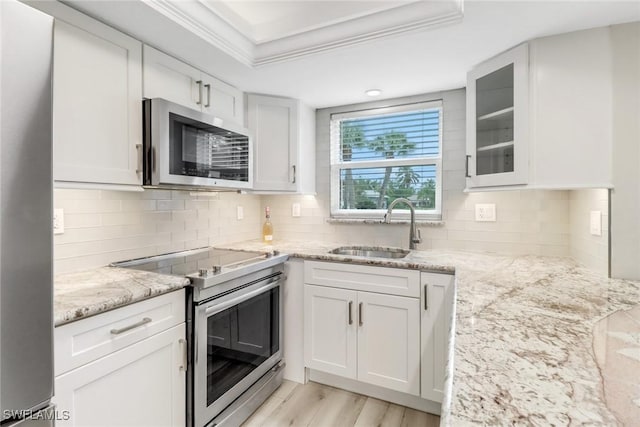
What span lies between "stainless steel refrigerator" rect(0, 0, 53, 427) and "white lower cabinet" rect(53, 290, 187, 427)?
0.42 metres

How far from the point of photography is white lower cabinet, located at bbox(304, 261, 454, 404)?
1785 mm

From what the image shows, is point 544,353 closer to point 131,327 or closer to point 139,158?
point 131,327

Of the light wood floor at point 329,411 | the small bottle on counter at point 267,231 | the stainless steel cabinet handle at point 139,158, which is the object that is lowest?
the light wood floor at point 329,411

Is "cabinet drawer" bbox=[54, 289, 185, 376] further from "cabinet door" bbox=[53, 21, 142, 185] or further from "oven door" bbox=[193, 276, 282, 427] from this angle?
"cabinet door" bbox=[53, 21, 142, 185]

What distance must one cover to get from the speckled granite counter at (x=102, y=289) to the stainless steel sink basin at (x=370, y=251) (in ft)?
4.20

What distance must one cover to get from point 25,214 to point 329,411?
1.84 metres

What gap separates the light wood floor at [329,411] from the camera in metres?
1.79

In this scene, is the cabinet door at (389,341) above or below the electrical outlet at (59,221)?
below

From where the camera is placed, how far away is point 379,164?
2627 millimetres

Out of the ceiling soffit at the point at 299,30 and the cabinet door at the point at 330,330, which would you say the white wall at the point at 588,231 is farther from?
the cabinet door at the point at 330,330

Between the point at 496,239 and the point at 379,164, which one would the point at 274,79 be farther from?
the point at 496,239

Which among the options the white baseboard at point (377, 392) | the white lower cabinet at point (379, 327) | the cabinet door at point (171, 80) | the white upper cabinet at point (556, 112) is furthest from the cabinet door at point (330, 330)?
the cabinet door at point (171, 80)

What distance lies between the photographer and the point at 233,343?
172cm

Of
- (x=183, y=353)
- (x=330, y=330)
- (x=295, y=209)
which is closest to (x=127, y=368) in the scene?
(x=183, y=353)
